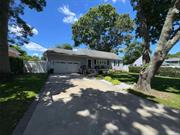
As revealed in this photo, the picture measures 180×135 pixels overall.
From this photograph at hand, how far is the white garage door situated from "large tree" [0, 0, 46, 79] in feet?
18.9

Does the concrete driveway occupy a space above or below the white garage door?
below

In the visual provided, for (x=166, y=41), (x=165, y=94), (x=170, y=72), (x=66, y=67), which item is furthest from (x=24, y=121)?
(x=170, y=72)

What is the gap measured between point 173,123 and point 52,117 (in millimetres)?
3808

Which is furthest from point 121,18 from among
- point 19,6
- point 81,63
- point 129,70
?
point 19,6

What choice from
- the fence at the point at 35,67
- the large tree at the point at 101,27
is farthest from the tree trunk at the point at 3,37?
the large tree at the point at 101,27

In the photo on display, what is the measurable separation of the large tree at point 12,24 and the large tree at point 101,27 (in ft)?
74.6

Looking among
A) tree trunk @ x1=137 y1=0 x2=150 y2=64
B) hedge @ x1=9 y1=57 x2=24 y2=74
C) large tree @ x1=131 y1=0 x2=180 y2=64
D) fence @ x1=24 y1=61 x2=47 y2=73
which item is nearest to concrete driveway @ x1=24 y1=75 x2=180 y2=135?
tree trunk @ x1=137 y1=0 x2=150 y2=64

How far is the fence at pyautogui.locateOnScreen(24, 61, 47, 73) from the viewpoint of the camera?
949 inches

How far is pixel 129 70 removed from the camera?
3788 centimetres

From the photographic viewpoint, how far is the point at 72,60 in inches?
1061

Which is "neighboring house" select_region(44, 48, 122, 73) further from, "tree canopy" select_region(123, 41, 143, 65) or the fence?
"tree canopy" select_region(123, 41, 143, 65)

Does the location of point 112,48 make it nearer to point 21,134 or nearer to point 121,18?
point 121,18

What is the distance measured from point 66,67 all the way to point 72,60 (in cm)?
166

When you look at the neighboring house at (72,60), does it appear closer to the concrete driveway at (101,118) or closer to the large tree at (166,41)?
the large tree at (166,41)
